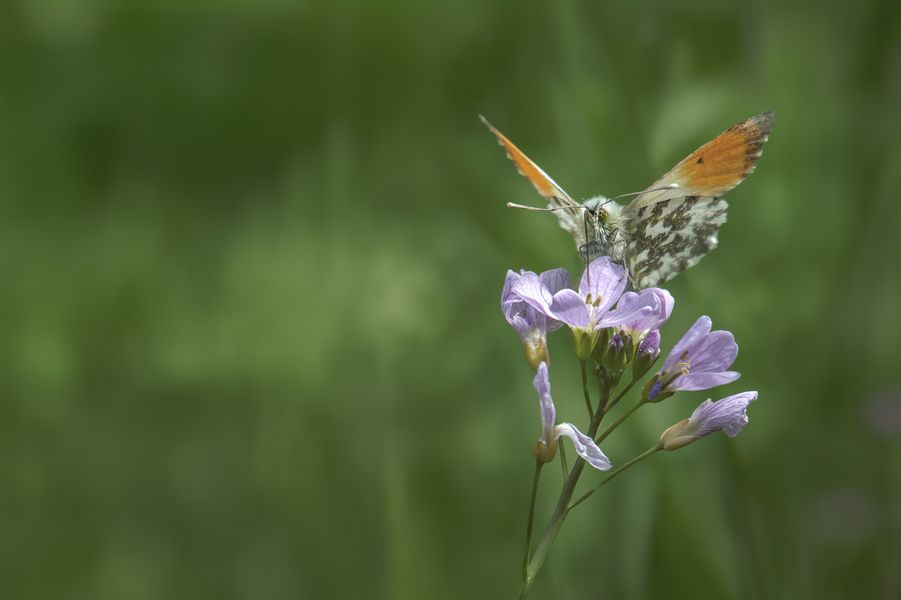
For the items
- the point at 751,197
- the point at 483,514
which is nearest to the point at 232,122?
the point at 483,514

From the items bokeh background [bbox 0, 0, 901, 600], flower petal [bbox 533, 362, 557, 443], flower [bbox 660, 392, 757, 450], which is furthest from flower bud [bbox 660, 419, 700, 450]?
bokeh background [bbox 0, 0, 901, 600]

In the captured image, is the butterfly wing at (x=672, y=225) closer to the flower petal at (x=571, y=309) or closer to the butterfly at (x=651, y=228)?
the butterfly at (x=651, y=228)

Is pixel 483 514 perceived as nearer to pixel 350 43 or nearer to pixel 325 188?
pixel 325 188

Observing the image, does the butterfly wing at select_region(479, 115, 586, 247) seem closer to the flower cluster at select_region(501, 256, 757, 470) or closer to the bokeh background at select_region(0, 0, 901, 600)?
the flower cluster at select_region(501, 256, 757, 470)

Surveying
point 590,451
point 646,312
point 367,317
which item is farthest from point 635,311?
point 367,317

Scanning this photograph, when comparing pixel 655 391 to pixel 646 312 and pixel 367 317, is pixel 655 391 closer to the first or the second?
pixel 646 312

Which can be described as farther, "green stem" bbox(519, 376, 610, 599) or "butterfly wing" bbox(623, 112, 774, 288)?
"butterfly wing" bbox(623, 112, 774, 288)
